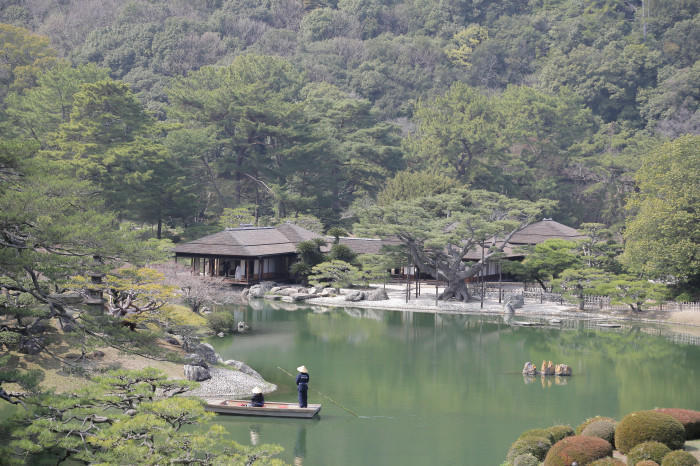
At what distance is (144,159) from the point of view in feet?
130

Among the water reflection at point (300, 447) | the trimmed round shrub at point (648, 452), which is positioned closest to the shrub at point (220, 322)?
the water reflection at point (300, 447)

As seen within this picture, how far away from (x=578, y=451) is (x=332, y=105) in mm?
44359

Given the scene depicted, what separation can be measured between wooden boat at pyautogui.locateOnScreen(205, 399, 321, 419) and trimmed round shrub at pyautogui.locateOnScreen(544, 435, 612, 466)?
19.8 ft

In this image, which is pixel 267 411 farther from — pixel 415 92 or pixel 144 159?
pixel 415 92

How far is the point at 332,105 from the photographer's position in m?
53.6

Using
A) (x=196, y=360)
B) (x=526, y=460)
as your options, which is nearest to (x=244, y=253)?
(x=196, y=360)

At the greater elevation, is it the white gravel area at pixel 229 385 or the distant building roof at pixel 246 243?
the distant building roof at pixel 246 243

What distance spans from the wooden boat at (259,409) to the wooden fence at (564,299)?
60.0 ft

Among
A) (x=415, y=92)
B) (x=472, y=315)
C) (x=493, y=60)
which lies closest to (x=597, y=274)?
(x=472, y=315)

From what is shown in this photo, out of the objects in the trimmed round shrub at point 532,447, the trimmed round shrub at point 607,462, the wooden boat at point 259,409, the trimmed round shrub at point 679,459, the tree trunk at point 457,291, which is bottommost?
the wooden boat at point 259,409

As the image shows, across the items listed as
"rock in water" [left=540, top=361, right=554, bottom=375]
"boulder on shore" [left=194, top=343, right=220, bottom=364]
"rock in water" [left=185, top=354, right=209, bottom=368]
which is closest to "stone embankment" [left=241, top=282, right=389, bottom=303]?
"rock in water" [left=540, top=361, right=554, bottom=375]

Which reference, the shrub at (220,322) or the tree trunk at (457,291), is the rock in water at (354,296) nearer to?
the tree trunk at (457,291)

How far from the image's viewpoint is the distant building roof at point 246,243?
117ft

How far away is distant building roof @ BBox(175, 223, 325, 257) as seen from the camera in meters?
35.7
